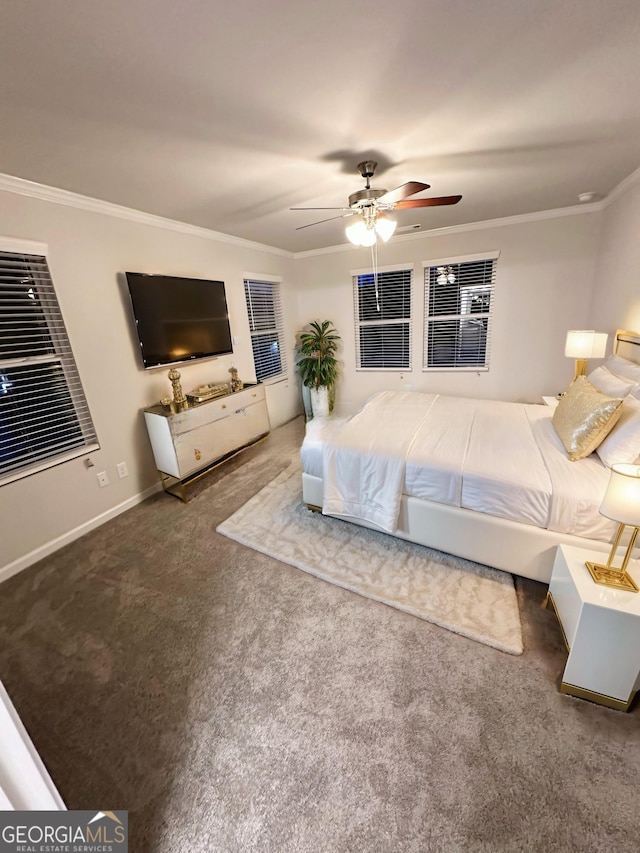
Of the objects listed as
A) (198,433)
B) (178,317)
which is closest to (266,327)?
(178,317)

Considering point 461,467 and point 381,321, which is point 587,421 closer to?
point 461,467

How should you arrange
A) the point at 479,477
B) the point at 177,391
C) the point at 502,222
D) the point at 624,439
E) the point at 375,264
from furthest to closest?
1. the point at 375,264
2. the point at 502,222
3. the point at 177,391
4. the point at 479,477
5. the point at 624,439

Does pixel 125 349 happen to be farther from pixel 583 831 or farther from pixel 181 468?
pixel 583 831

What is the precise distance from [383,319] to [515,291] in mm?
1649

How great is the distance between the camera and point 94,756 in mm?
1314

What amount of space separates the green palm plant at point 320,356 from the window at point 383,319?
411 millimetres

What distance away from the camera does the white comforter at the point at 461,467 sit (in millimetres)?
1801

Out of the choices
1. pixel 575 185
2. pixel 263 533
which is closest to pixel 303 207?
pixel 575 185

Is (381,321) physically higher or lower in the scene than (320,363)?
higher

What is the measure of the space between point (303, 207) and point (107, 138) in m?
1.66

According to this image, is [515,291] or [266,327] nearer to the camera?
[515,291]

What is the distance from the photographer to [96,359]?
267cm

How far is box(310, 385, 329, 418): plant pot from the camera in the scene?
499 centimetres

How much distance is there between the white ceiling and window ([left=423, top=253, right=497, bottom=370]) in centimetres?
155
